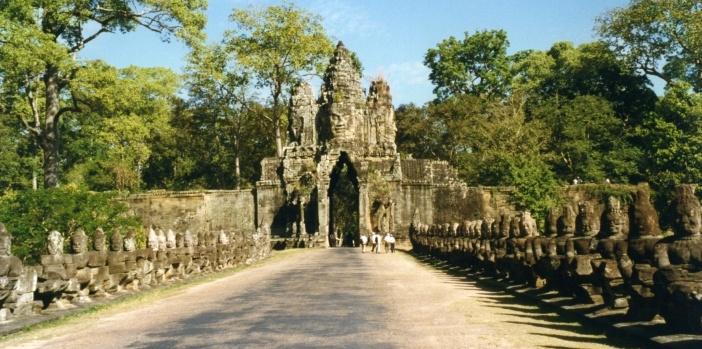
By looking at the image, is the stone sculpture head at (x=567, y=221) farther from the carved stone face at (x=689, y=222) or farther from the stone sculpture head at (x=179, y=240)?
the stone sculpture head at (x=179, y=240)

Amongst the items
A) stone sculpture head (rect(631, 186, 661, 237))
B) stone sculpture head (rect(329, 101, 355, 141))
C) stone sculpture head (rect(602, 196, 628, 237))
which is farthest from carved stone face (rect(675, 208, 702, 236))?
stone sculpture head (rect(329, 101, 355, 141))

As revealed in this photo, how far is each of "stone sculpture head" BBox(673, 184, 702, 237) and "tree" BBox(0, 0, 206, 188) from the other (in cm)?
2911

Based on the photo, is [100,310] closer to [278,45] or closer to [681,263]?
[681,263]

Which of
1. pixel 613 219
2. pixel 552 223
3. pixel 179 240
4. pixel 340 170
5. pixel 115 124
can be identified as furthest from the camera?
pixel 340 170

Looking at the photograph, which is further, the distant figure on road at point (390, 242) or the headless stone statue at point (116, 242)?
the distant figure on road at point (390, 242)

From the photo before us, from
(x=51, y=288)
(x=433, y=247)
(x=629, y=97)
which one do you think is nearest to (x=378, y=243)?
(x=433, y=247)

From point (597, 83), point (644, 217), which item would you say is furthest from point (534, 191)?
point (644, 217)

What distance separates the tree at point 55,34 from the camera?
31.3 m

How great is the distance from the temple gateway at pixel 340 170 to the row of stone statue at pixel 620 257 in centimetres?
3521

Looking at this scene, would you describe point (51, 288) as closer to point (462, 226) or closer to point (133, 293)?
point (133, 293)

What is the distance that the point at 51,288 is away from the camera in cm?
1265

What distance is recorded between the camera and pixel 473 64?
76.4m

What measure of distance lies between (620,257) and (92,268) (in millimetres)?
10024

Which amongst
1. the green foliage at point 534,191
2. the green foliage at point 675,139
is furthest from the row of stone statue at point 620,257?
the green foliage at point 675,139
